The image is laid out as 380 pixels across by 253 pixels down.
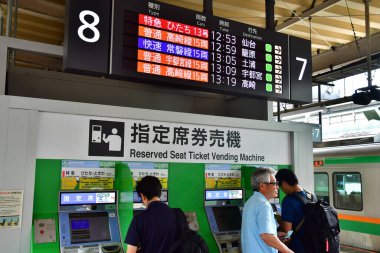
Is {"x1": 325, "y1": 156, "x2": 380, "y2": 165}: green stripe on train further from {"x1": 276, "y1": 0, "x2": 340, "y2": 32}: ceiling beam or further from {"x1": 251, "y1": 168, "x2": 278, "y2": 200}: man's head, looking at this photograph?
{"x1": 251, "y1": 168, "x2": 278, "y2": 200}: man's head

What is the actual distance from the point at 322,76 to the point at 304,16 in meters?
1.44

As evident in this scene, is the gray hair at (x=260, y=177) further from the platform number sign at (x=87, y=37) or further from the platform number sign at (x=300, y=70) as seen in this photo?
the platform number sign at (x=87, y=37)

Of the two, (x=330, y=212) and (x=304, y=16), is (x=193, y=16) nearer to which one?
(x=330, y=212)

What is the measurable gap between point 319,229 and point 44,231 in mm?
2137

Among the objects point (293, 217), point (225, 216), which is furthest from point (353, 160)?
point (293, 217)

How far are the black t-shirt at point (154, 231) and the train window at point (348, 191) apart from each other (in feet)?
18.8

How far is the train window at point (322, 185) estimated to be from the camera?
27.0 ft

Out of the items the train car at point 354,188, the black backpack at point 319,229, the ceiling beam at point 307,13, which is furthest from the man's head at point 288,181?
the train car at point 354,188

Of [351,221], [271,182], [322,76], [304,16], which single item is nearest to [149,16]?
[271,182]

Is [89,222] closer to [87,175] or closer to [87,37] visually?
[87,175]

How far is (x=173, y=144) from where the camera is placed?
3.76 meters

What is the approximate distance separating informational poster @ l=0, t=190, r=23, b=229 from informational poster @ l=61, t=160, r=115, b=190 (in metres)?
0.35

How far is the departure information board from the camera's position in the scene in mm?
3279

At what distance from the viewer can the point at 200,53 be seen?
11.8 feet
